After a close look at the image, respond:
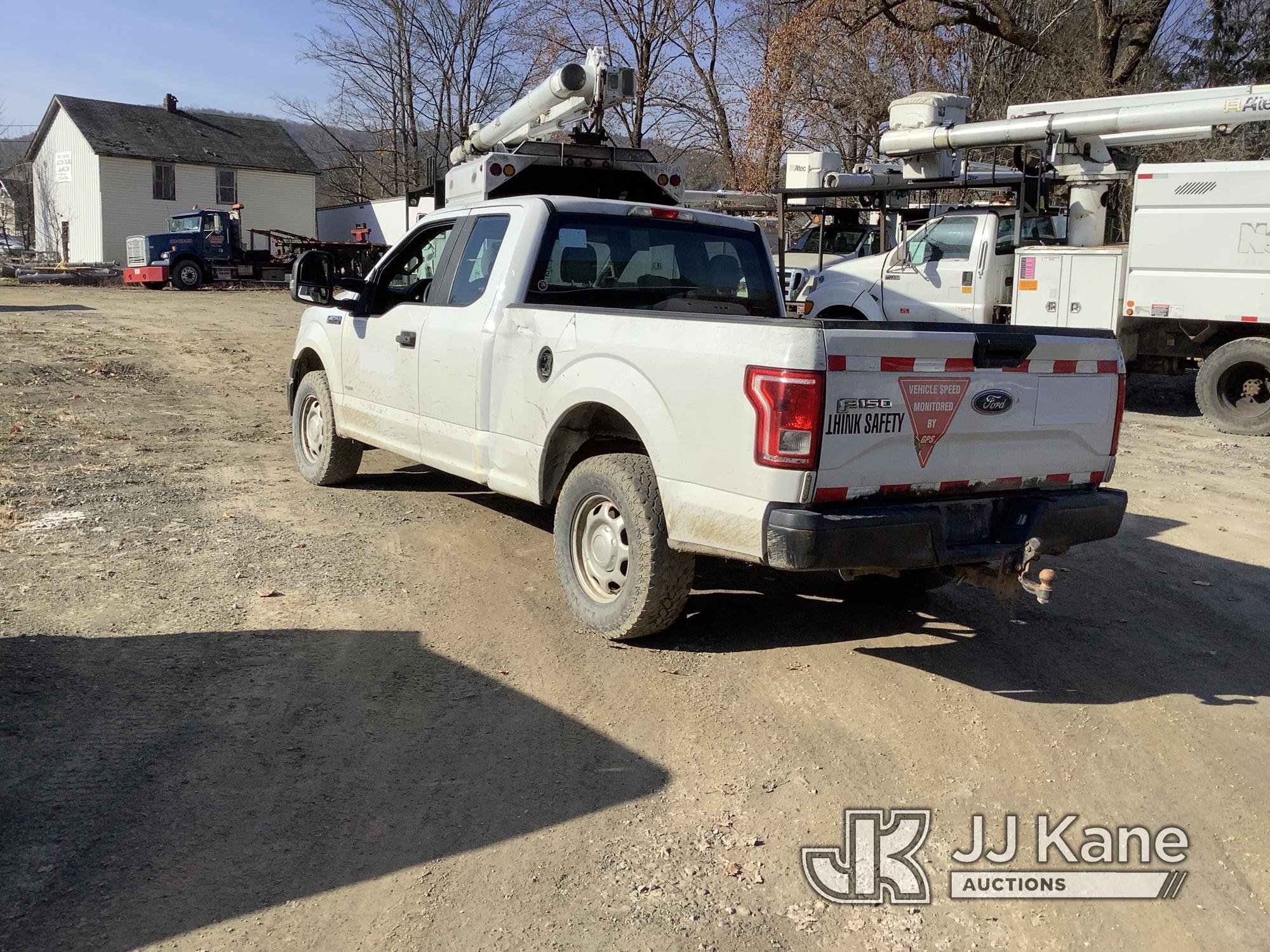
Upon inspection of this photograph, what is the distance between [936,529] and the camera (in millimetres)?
4281

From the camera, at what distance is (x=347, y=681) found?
4.55 m

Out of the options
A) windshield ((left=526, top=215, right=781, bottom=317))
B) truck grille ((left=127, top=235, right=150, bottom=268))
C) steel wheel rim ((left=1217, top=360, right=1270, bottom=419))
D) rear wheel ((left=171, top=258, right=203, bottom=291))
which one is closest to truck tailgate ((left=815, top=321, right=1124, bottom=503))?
windshield ((left=526, top=215, right=781, bottom=317))

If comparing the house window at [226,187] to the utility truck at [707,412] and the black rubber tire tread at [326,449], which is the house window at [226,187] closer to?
the black rubber tire tread at [326,449]

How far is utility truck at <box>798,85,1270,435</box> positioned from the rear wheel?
2516cm

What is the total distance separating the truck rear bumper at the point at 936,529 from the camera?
Answer: 13.3 ft

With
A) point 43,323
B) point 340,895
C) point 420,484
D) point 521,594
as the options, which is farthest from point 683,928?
point 43,323

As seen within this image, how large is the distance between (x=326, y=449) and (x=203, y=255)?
2990 centimetres

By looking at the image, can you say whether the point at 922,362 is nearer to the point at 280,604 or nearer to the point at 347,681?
the point at 347,681

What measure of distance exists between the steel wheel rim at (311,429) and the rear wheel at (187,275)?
28420 mm

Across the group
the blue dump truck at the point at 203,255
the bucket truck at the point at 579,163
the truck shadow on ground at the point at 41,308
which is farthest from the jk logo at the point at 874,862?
the blue dump truck at the point at 203,255

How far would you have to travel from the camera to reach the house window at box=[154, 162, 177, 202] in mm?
43281

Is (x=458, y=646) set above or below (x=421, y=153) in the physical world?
below

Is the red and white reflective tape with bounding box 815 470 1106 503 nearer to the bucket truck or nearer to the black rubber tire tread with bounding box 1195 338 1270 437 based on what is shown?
the bucket truck

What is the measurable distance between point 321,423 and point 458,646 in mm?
3379
